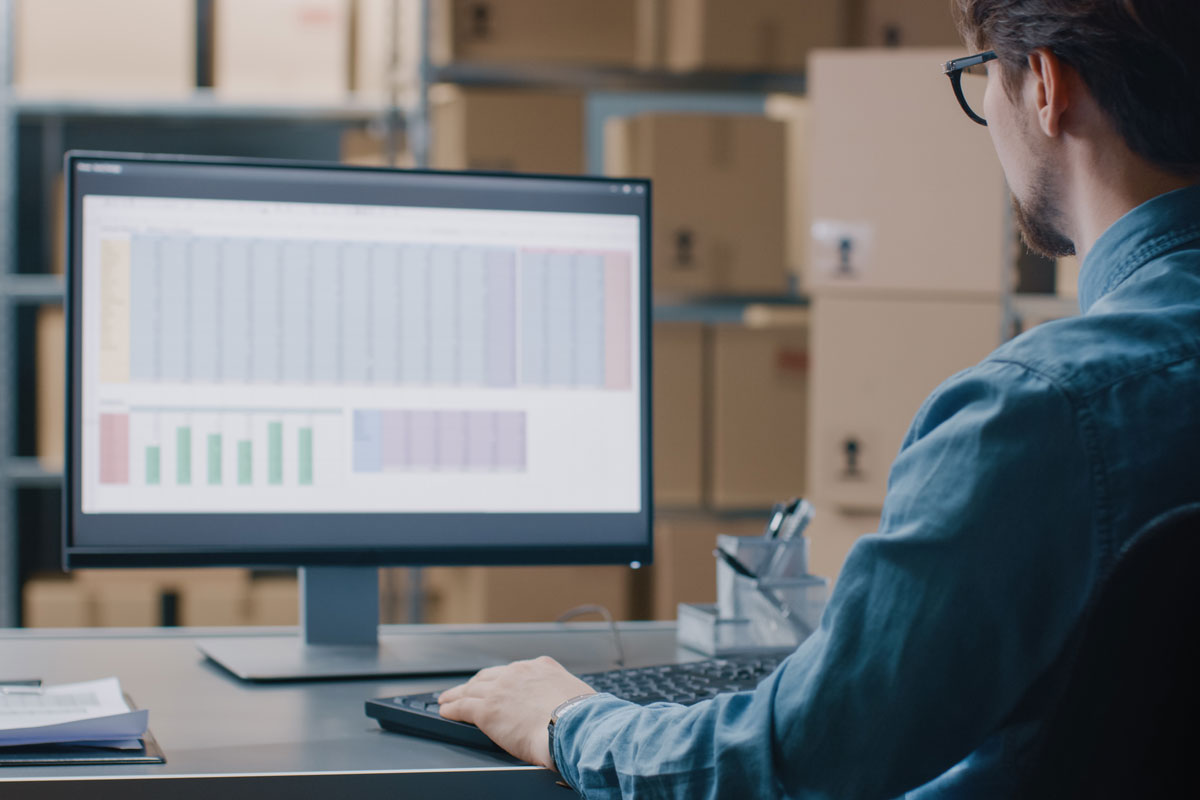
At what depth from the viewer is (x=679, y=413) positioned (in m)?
2.64

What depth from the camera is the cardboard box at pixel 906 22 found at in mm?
2672

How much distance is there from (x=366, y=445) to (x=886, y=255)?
1.59 meters

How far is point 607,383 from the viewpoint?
109cm

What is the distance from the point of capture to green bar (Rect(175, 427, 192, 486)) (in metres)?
1.01

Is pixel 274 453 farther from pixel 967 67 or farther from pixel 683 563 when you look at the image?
pixel 683 563

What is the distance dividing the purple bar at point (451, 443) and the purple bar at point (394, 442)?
1.2 inches

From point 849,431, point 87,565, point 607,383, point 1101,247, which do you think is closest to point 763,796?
point 1101,247

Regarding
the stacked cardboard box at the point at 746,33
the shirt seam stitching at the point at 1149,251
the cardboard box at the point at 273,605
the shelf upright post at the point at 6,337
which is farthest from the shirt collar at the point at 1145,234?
the shelf upright post at the point at 6,337

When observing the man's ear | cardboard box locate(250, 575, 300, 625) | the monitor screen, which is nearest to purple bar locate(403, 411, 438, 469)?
the monitor screen

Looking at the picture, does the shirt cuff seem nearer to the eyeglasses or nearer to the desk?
the desk

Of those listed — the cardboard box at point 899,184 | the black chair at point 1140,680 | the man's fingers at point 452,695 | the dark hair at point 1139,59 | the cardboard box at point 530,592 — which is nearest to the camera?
the black chair at point 1140,680

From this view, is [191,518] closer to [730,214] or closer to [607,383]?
[607,383]

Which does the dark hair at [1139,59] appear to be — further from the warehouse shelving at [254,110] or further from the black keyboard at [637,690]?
the warehouse shelving at [254,110]

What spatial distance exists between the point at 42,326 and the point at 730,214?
150 cm
